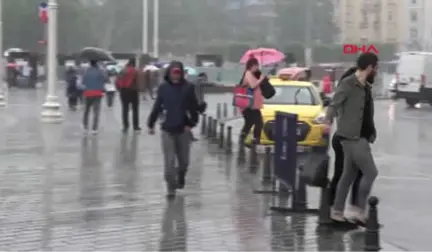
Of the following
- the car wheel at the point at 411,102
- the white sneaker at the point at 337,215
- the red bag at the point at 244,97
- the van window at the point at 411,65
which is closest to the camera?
the white sneaker at the point at 337,215

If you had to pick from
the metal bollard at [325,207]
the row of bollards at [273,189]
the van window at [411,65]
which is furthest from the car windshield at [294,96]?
the van window at [411,65]

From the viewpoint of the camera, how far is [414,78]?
42844mm

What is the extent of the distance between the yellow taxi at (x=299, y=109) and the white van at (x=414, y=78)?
2097 cm

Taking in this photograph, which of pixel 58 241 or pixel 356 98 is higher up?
pixel 356 98

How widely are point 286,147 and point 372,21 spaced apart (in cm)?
8615

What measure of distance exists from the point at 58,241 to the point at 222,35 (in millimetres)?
88709

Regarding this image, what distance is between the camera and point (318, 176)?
35.1 feet

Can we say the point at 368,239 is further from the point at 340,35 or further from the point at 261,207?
the point at 340,35

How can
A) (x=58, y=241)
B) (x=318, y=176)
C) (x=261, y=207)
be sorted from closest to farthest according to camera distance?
(x=58, y=241) → (x=318, y=176) → (x=261, y=207)

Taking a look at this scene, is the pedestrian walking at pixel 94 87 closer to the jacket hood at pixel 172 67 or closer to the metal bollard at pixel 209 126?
the metal bollard at pixel 209 126

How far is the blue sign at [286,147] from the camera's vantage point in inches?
473

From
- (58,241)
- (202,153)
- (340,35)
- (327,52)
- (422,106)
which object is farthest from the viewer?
(340,35)

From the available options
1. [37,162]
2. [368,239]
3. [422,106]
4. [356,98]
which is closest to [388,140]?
[37,162]

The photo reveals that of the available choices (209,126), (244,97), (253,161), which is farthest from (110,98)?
(253,161)
